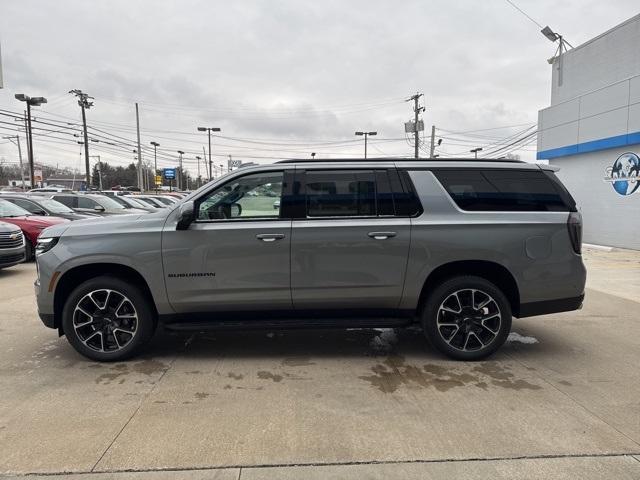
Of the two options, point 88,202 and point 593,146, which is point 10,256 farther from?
point 593,146

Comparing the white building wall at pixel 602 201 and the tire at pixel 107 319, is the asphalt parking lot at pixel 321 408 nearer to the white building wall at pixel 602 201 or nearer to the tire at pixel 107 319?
the tire at pixel 107 319

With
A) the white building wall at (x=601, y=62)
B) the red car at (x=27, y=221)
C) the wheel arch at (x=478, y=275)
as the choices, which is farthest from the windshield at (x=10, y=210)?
the white building wall at (x=601, y=62)

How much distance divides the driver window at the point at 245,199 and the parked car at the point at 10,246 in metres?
6.91

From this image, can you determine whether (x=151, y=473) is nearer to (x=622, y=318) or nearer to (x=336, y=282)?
(x=336, y=282)

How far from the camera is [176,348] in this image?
16.4 ft

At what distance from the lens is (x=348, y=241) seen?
438 centimetres

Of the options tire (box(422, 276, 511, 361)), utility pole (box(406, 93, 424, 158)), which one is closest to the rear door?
tire (box(422, 276, 511, 361))

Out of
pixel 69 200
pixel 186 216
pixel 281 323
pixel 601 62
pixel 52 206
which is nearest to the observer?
pixel 186 216

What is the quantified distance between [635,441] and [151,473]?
3129 millimetres

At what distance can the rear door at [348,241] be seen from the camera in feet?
14.4

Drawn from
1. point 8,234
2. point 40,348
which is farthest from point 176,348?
point 8,234

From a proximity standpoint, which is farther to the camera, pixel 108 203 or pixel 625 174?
pixel 108 203

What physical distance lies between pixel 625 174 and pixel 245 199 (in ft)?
43.7

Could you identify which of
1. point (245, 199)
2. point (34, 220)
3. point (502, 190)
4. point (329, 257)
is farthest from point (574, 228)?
point (34, 220)
